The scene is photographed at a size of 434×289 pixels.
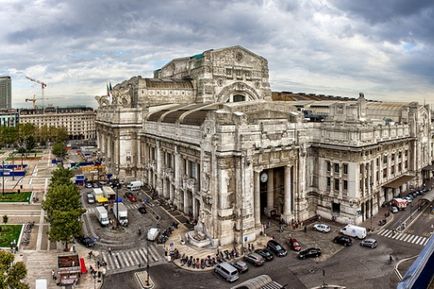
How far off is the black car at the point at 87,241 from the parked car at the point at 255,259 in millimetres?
24489

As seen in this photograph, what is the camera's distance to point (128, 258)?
56438 millimetres

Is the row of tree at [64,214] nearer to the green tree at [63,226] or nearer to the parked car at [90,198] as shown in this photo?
the green tree at [63,226]

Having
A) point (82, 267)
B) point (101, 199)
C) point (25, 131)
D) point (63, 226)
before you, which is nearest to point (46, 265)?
point (63, 226)

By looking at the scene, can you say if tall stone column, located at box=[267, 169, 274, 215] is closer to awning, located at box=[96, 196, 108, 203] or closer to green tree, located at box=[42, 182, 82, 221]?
awning, located at box=[96, 196, 108, 203]

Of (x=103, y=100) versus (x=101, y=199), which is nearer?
(x=101, y=199)

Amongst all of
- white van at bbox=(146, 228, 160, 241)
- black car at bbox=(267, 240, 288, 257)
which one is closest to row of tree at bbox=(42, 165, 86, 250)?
white van at bbox=(146, 228, 160, 241)

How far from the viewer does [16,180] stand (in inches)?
4343

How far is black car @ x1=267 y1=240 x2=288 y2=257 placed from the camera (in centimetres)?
5632

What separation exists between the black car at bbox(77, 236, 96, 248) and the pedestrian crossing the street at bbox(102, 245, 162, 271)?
3.79 m

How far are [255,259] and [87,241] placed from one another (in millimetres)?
26996

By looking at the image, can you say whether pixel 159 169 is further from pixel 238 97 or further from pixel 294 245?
pixel 294 245

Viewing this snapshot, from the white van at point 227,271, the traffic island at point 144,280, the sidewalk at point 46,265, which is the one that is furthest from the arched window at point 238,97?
the traffic island at point 144,280

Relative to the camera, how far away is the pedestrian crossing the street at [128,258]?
5403cm

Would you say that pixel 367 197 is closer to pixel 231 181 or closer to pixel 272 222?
pixel 272 222
